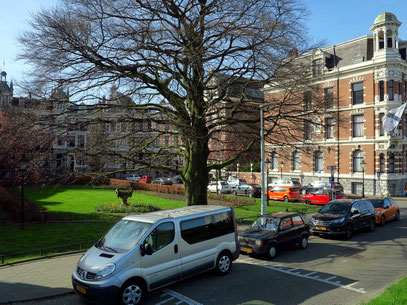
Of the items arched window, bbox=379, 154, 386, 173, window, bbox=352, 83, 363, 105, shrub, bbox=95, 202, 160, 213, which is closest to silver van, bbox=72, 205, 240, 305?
shrub, bbox=95, 202, 160, 213

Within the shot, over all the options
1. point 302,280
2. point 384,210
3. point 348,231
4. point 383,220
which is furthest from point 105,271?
point 384,210

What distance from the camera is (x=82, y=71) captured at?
12.6m

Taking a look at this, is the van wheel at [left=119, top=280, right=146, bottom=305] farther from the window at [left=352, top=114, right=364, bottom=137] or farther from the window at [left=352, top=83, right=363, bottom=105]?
the window at [left=352, top=83, right=363, bottom=105]

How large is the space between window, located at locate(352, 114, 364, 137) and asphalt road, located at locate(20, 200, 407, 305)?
28.0 m

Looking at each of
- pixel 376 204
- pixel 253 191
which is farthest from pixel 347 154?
pixel 376 204

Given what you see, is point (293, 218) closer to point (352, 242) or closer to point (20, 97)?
point (352, 242)

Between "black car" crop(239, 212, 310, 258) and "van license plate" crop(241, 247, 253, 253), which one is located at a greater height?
"black car" crop(239, 212, 310, 258)

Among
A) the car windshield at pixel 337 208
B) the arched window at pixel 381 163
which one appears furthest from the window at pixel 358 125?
the car windshield at pixel 337 208

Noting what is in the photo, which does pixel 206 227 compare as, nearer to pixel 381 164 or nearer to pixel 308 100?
pixel 308 100

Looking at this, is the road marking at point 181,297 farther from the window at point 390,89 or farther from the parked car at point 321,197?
the window at point 390,89

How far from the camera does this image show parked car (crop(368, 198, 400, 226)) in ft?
59.4

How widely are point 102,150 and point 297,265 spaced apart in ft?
33.1

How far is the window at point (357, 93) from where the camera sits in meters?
38.4

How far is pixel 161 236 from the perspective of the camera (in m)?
8.34
